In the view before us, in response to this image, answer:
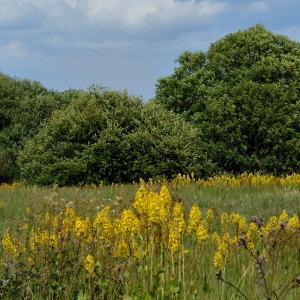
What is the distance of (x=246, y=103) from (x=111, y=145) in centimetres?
733

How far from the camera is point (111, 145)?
703 inches

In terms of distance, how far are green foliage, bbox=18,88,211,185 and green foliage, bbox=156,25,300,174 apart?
3.89 metres

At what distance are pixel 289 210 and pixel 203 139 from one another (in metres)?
12.5

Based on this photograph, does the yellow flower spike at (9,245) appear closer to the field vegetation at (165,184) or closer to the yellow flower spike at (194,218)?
the field vegetation at (165,184)

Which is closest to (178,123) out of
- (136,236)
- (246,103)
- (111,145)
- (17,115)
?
(111,145)

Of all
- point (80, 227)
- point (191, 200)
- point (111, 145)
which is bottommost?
point (191, 200)

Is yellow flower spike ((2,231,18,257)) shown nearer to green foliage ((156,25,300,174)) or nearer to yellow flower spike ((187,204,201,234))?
yellow flower spike ((187,204,201,234))

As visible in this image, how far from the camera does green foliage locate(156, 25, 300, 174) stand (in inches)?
906

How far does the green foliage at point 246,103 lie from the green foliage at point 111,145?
3891 millimetres

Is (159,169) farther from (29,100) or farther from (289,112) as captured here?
(29,100)

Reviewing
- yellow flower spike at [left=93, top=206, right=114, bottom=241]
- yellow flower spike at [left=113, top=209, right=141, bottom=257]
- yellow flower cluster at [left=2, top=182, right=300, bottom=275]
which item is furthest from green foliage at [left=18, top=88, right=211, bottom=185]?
yellow flower spike at [left=113, top=209, right=141, bottom=257]

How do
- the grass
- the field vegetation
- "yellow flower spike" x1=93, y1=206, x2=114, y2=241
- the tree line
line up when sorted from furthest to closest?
the tree line
the grass
"yellow flower spike" x1=93, y1=206, x2=114, y2=241
the field vegetation

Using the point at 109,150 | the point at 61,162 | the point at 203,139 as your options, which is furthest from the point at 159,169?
the point at 203,139

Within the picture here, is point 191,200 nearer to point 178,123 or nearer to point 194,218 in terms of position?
point 178,123
